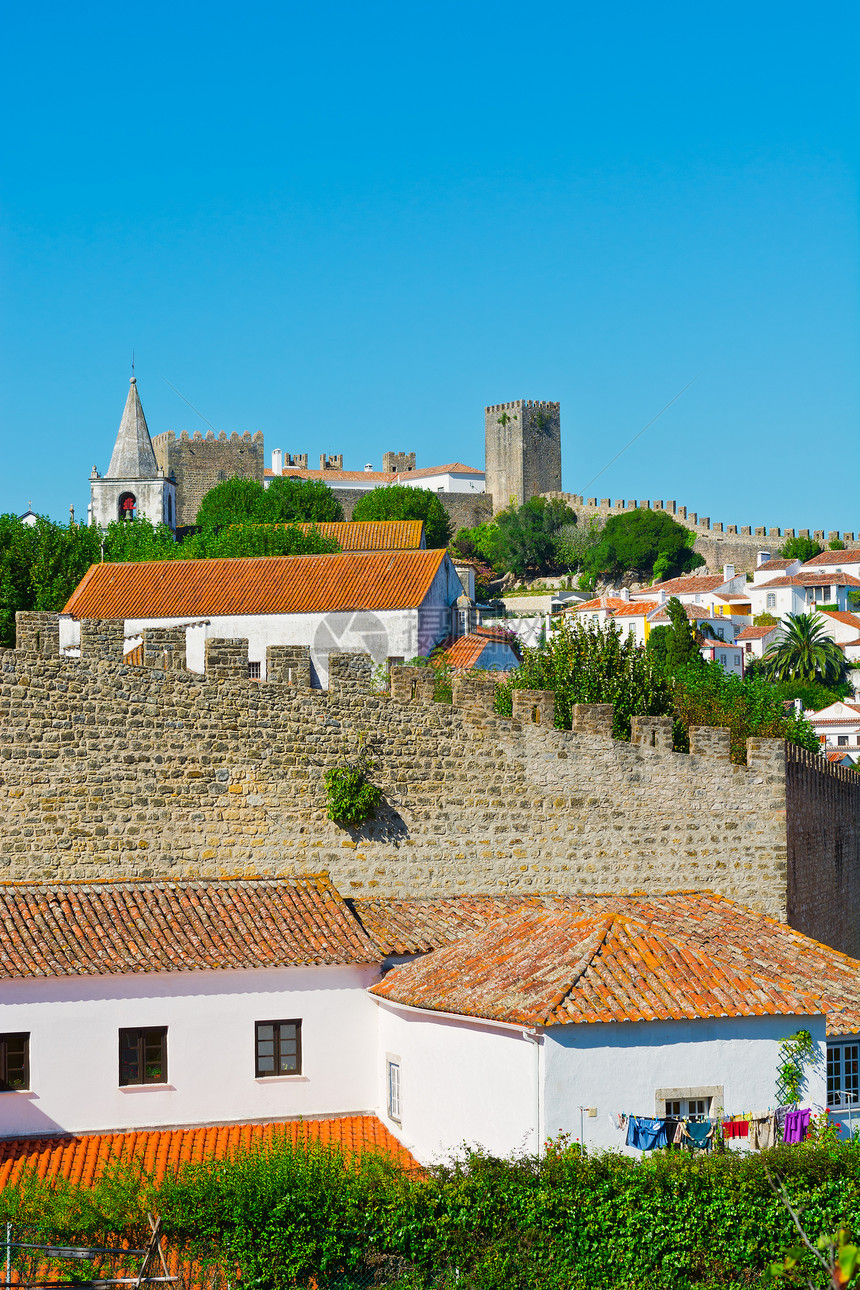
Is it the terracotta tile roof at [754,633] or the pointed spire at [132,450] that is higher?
the pointed spire at [132,450]

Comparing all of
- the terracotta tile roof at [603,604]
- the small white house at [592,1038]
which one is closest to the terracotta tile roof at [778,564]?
the terracotta tile roof at [603,604]

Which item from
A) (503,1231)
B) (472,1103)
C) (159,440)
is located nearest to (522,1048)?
(472,1103)

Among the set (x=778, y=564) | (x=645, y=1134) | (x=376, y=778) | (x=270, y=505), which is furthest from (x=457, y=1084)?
(x=778, y=564)

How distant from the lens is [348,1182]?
1158cm

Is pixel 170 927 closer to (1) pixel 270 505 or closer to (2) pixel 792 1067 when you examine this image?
(2) pixel 792 1067

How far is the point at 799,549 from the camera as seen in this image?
10425 centimetres

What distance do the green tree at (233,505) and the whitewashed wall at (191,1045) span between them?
197ft

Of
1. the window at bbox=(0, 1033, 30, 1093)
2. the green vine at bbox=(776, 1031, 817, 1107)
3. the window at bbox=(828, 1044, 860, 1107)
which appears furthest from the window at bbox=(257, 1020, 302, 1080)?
the window at bbox=(828, 1044, 860, 1107)

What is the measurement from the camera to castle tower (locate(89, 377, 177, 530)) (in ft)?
243

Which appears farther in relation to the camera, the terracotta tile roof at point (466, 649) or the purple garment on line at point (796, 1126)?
the terracotta tile roof at point (466, 649)

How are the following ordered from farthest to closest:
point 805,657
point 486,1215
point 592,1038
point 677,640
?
point 805,657, point 677,640, point 592,1038, point 486,1215

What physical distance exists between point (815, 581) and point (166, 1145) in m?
84.9

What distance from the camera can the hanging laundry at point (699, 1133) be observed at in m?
→ 13.4

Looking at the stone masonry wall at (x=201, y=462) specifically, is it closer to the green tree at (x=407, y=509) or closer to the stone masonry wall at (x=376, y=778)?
the green tree at (x=407, y=509)
